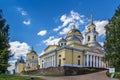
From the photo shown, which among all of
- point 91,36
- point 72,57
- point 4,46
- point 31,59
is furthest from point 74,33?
point 4,46

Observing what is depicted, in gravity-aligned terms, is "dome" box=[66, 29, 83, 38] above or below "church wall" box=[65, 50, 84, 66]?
above

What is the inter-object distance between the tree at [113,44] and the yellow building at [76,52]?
3325 centimetres

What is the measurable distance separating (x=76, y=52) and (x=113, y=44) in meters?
37.0

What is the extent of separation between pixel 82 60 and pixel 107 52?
122 ft

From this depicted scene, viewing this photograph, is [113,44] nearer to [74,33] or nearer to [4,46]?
[4,46]

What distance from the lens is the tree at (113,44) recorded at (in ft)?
106

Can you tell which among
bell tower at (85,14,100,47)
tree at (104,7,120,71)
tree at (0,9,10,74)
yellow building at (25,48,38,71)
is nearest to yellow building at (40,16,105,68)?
bell tower at (85,14,100,47)

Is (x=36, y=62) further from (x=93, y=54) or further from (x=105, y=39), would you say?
(x=105, y=39)

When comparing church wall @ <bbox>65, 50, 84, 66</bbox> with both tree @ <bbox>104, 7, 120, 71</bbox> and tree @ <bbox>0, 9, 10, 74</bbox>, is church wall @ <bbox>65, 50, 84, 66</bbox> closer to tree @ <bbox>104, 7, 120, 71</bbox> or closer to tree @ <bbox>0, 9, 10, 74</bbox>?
tree @ <bbox>104, 7, 120, 71</bbox>

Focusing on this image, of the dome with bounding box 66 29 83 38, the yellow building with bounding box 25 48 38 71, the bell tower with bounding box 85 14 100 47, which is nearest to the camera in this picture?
the dome with bounding box 66 29 83 38

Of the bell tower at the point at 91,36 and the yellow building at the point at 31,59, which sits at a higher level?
the bell tower at the point at 91,36

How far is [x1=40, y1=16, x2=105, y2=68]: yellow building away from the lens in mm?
68750

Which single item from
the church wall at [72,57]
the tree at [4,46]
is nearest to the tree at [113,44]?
the tree at [4,46]

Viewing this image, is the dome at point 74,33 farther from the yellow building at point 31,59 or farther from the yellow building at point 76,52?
the yellow building at point 31,59
